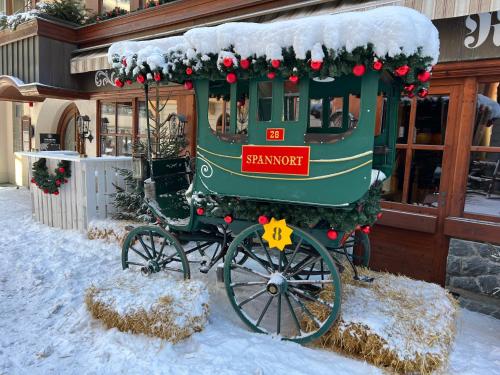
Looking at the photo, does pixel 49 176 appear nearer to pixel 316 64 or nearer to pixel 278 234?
pixel 278 234

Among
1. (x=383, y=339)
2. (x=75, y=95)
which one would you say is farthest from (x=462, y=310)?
(x=75, y=95)

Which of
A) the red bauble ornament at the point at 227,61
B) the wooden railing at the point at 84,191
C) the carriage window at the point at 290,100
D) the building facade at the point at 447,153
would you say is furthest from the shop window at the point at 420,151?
the wooden railing at the point at 84,191

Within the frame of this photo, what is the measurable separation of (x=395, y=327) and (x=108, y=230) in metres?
4.27

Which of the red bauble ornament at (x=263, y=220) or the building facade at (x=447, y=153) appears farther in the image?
the building facade at (x=447, y=153)

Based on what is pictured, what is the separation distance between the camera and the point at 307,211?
2.92 m

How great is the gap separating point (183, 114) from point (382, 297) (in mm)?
4760

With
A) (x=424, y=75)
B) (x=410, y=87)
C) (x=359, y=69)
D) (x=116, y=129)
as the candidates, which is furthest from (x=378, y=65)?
(x=116, y=129)

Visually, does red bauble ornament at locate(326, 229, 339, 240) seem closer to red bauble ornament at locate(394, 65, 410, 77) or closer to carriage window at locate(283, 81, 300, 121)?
carriage window at locate(283, 81, 300, 121)

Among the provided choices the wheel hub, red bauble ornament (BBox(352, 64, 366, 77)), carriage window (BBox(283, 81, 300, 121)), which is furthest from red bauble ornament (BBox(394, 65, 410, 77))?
the wheel hub

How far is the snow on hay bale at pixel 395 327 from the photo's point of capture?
2547mm

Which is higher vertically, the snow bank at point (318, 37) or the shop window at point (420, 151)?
the snow bank at point (318, 37)

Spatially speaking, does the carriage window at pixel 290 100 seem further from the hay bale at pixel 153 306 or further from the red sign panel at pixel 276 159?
the hay bale at pixel 153 306

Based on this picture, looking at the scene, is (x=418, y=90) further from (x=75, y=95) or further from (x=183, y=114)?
(x=75, y=95)

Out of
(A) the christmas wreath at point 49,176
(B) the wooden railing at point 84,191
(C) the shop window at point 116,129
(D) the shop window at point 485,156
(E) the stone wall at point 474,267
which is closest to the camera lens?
(E) the stone wall at point 474,267
